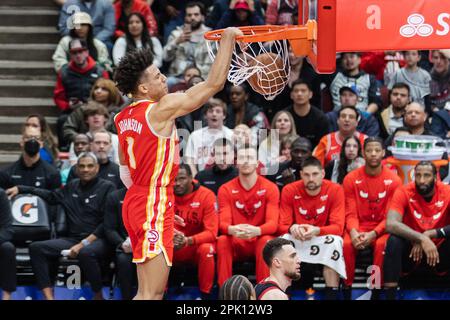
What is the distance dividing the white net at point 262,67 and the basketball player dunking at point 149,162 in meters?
0.79

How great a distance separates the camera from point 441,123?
12539 mm

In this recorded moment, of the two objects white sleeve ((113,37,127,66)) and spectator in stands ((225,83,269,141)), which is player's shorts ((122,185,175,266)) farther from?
white sleeve ((113,37,127,66))

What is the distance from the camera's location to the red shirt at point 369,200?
36.5 feet

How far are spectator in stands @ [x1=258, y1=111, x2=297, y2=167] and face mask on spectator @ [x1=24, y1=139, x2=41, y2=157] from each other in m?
2.36

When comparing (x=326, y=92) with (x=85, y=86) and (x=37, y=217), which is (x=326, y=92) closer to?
(x=85, y=86)

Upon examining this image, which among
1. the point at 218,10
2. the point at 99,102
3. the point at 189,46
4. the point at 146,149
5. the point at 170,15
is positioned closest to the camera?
the point at 146,149

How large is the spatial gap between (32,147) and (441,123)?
4537 mm

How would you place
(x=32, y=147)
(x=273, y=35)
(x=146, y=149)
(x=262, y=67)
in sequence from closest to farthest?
(x=146, y=149)
(x=273, y=35)
(x=262, y=67)
(x=32, y=147)

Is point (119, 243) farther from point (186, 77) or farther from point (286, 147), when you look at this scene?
point (186, 77)

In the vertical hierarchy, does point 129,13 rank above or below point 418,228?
above

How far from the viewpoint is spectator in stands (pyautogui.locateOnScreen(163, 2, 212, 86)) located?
1370 centimetres

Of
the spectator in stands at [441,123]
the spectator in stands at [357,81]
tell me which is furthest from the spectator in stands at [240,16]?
the spectator in stands at [441,123]

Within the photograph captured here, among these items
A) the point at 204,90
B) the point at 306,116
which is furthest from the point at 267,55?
the point at 306,116
